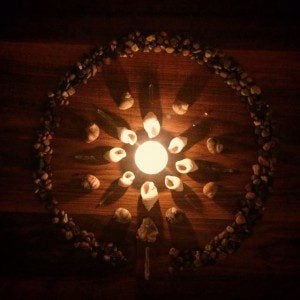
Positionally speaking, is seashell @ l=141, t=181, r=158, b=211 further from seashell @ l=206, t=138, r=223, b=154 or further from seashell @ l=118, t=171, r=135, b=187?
seashell @ l=206, t=138, r=223, b=154

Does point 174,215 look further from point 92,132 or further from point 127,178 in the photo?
point 92,132

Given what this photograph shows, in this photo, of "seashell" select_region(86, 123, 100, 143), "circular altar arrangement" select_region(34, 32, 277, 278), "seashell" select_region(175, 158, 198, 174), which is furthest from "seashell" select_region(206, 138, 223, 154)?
"seashell" select_region(86, 123, 100, 143)

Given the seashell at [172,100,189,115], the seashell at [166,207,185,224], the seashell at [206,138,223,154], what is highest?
the seashell at [172,100,189,115]

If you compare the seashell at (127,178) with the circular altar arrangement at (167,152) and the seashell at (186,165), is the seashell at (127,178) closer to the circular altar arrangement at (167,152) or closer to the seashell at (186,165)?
the circular altar arrangement at (167,152)

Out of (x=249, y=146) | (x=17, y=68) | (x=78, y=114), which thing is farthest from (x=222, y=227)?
(x=17, y=68)

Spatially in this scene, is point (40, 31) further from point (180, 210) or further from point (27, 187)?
point (180, 210)

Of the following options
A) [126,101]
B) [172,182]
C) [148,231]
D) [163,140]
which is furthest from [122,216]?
[126,101]
